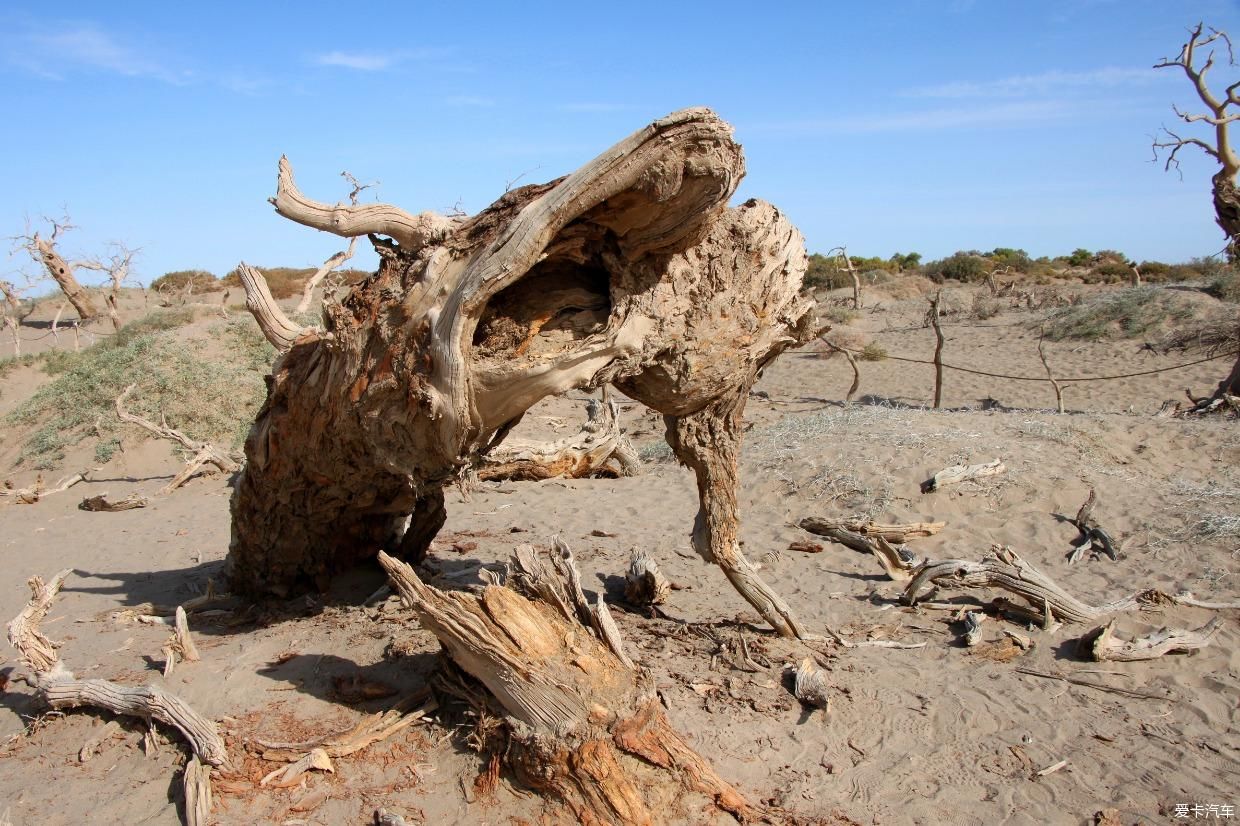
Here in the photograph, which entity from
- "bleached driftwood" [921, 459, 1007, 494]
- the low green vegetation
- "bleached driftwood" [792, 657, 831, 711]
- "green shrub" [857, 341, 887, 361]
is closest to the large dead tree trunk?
"bleached driftwood" [792, 657, 831, 711]

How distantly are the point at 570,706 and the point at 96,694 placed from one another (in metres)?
2.32

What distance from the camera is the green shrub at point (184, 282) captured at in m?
31.5

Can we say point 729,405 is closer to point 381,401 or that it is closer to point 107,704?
point 381,401

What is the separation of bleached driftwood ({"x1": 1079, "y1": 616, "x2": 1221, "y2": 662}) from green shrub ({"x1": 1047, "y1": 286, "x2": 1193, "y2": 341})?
15037 millimetres

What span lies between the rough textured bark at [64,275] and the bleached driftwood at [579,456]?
16873 millimetres

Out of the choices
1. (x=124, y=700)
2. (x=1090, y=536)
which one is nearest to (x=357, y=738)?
(x=124, y=700)

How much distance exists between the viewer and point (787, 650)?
184 inches

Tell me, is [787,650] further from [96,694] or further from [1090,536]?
[96,694]

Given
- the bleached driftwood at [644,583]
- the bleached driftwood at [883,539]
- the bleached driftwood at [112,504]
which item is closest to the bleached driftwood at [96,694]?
the bleached driftwood at [644,583]

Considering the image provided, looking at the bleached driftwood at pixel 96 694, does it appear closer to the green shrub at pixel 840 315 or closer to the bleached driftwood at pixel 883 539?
the bleached driftwood at pixel 883 539

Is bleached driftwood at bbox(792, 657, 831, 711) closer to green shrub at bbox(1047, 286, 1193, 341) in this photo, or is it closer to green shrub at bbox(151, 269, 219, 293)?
green shrub at bbox(1047, 286, 1193, 341)

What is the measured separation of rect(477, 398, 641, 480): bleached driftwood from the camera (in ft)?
27.9

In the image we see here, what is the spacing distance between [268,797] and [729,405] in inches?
107

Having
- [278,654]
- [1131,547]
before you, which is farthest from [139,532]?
[1131,547]
